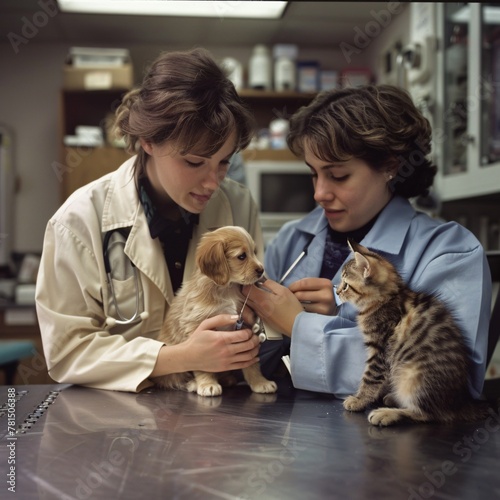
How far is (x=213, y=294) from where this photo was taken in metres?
1.26

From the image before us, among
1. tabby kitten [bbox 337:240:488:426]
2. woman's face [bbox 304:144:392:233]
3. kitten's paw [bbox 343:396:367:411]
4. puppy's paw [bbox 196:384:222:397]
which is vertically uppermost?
woman's face [bbox 304:144:392:233]

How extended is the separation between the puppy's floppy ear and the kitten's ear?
0.88 ft

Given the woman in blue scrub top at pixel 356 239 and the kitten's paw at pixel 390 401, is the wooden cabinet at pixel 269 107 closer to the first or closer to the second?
the woman in blue scrub top at pixel 356 239

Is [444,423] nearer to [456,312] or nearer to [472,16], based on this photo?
[456,312]

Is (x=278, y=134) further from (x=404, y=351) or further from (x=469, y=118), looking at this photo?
(x=404, y=351)

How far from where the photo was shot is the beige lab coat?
4.14ft

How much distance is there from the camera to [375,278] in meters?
1.16

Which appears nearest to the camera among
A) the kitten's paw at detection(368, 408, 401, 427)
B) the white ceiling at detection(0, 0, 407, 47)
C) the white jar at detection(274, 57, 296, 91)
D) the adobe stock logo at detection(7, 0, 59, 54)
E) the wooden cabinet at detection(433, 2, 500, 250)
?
the kitten's paw at detection(368, 408, 401, 427)

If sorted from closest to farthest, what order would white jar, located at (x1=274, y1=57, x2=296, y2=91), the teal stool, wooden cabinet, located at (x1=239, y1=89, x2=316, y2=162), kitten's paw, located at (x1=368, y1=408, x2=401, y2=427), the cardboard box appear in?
kitten's paw, located at (x1=368, y1=408, x2=401, y2=427), the teal stool, the cardboard box, wooden cabinet, located at (x1=239, y1=89, x2=316, y2=162), white jar, located at (x1=274, y1=57, x2=296, y2=91)

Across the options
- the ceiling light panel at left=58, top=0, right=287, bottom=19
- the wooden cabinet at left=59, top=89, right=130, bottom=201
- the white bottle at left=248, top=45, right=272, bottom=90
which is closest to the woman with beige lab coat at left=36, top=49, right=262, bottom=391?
the ceiling light panel at left=58, top=0, right=287, bottom=19

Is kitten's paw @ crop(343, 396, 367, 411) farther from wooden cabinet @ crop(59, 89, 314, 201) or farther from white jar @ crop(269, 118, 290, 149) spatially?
white jar @ crop(269, 118, 290, 149)

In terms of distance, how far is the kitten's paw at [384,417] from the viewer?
105 centimetres

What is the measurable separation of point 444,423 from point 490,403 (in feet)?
0.62

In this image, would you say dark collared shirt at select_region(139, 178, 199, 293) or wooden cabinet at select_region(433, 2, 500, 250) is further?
wooden cabinet at select_region(433, 2, 500, 250)
